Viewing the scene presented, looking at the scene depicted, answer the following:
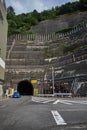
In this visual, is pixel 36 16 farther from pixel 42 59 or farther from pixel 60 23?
pixel 42 59

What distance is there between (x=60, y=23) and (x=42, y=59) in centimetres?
3733

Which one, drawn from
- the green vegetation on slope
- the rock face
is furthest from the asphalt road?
the green vegetation on slope

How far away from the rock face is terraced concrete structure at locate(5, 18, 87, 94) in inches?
805

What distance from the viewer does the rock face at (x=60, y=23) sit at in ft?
336

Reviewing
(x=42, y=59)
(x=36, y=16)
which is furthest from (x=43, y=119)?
(x=36, y=16)

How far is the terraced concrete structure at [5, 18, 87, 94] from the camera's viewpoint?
5919 centimetres

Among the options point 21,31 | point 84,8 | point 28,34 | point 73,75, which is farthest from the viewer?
point 84,8

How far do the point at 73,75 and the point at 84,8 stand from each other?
76903 millimetres

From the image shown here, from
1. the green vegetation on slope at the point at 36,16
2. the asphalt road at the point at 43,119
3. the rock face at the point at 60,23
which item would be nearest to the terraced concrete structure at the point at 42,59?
the rock face at the point at 60,23

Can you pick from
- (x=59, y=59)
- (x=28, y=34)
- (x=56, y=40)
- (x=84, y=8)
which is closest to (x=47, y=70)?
(x=59, y=59)

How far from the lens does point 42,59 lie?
238 ft

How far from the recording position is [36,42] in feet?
275

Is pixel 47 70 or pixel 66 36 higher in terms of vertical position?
pixel 66 36

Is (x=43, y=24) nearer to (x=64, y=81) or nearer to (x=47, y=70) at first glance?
(x=47, y=70)
